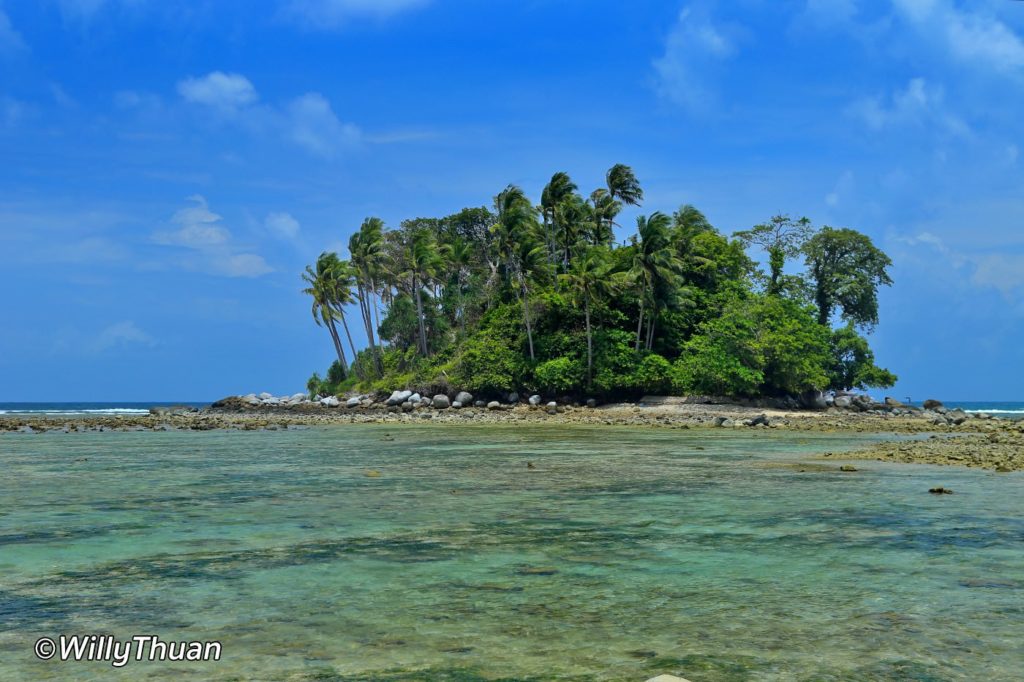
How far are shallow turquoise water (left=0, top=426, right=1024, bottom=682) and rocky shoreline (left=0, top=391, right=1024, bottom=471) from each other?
16.2 meters

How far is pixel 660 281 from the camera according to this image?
181 feet

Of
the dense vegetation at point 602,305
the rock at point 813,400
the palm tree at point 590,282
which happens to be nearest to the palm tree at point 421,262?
the dense vegetation at point 602,305

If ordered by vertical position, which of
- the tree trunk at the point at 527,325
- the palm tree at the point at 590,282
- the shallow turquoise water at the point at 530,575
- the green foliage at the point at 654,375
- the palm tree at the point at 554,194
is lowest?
the shallow turquoise water at the point at 530,575

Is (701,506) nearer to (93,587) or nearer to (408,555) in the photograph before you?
(408,555)

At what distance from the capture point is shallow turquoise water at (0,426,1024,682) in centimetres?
541

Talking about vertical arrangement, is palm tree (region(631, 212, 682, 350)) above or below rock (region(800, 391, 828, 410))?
above

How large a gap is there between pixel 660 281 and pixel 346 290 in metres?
29.5

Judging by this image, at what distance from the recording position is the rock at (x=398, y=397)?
5884 cm

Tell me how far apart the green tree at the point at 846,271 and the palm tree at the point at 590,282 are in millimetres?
21134

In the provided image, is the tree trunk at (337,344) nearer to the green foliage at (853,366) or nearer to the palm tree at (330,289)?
the palm tree at (330,289)

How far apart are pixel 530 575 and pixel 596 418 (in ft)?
129

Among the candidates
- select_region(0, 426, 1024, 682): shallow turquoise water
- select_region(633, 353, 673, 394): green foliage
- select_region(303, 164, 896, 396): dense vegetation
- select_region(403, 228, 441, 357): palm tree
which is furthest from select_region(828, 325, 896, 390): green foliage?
select_region(0, 426, 1024, 682): shallow turquoise water

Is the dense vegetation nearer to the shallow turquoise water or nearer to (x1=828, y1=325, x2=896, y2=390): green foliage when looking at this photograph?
(x1=828, y1=325, x2=896, y2=390): green foliage

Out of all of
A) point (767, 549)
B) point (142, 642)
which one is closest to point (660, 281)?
point (767, 549)
